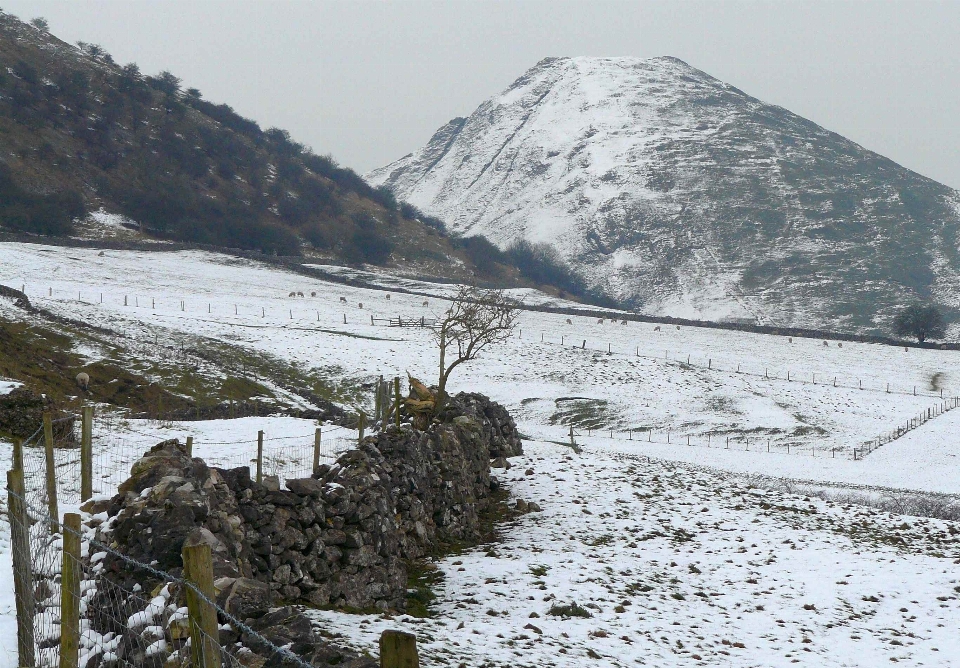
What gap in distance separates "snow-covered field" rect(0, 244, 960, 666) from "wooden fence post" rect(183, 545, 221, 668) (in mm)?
5094

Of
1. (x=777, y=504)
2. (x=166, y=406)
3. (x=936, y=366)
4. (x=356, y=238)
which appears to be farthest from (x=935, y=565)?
(x=356, y=238)

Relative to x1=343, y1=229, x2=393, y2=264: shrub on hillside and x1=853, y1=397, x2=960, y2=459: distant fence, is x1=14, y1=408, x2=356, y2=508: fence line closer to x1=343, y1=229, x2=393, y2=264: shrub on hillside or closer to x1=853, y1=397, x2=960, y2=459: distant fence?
x1=853, y1=397, x2=960, y2=459: distant fence

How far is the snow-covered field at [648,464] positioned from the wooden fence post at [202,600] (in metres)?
5.09

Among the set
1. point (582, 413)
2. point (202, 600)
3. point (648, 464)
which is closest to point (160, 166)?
point (582, 413)

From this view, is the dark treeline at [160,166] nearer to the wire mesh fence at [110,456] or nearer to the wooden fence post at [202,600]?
the wire mesh fence at [110,456]

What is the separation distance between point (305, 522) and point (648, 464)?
21762 mm

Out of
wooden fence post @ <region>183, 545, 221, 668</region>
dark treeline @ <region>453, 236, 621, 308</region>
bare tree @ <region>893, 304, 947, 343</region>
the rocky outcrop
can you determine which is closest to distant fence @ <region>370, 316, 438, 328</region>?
the rocky outcrop

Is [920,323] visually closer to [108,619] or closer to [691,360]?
[691,360]

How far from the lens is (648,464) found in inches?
1320

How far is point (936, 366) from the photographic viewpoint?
7306cm

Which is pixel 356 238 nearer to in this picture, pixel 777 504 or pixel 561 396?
pixel 561 396

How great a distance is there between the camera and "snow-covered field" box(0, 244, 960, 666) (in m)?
14.7

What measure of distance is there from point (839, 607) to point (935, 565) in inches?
175

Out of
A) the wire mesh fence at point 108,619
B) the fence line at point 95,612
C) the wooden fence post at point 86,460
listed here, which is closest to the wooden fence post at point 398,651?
the fence line at point 95,612
